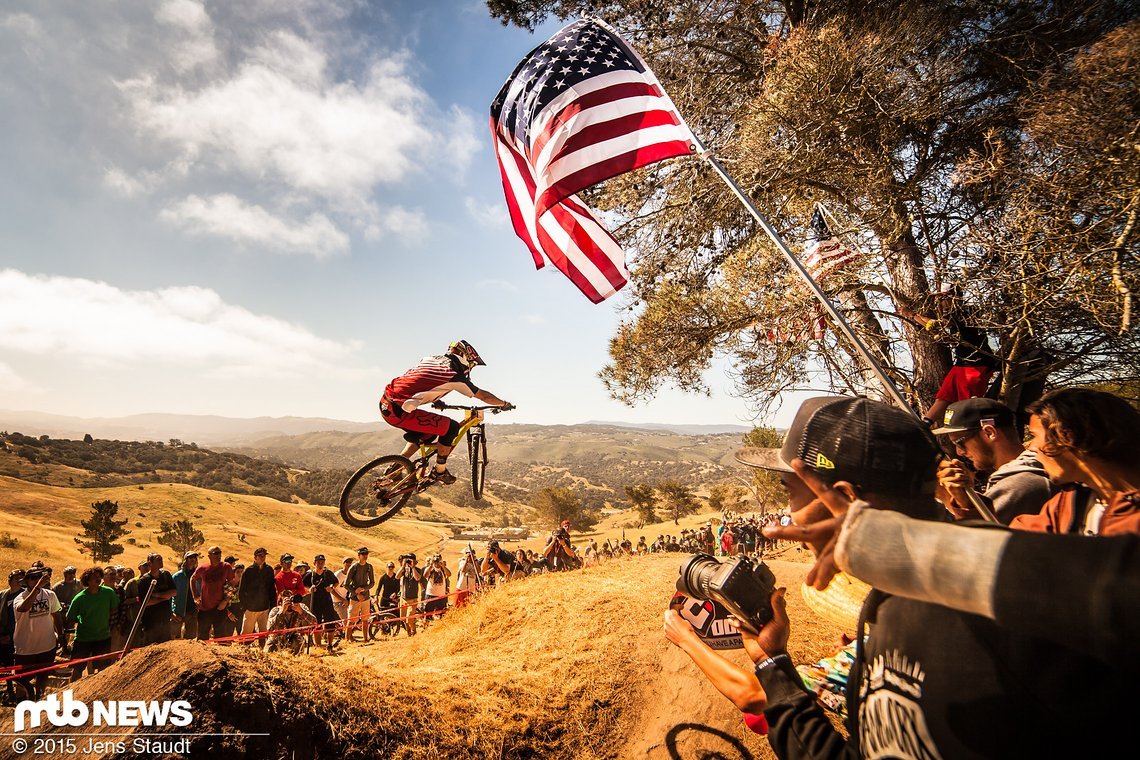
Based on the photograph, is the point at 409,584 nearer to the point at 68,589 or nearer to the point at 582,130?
the point at 68,589

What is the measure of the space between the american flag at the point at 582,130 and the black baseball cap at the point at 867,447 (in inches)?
169

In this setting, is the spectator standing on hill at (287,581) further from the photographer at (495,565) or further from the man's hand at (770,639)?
the man's hand at (770,639)

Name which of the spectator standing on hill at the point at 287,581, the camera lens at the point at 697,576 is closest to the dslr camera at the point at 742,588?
the camera lens at the point at 697,576

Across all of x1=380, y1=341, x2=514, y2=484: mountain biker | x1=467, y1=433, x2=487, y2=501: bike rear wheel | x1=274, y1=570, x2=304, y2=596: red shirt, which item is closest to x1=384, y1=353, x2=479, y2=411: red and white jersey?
x1=380, y1=341, x2=514, y2=484: mountain biker

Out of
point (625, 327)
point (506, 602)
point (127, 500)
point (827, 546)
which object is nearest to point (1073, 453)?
point (827, 546)

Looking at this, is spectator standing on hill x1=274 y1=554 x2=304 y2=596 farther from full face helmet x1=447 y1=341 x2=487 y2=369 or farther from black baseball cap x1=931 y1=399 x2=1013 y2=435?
black baseball cap x1=931 y1=399 x2=1013 y2=435

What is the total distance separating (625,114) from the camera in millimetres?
5441

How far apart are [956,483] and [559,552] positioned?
11.4m

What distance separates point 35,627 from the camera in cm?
645

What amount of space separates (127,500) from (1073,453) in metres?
52.2

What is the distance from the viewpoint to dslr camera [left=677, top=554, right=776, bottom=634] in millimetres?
1788

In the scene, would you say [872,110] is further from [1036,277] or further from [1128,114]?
[1036,277]

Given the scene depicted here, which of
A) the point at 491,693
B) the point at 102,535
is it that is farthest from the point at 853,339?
the point at 102,535

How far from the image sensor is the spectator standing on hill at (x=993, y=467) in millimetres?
3029
